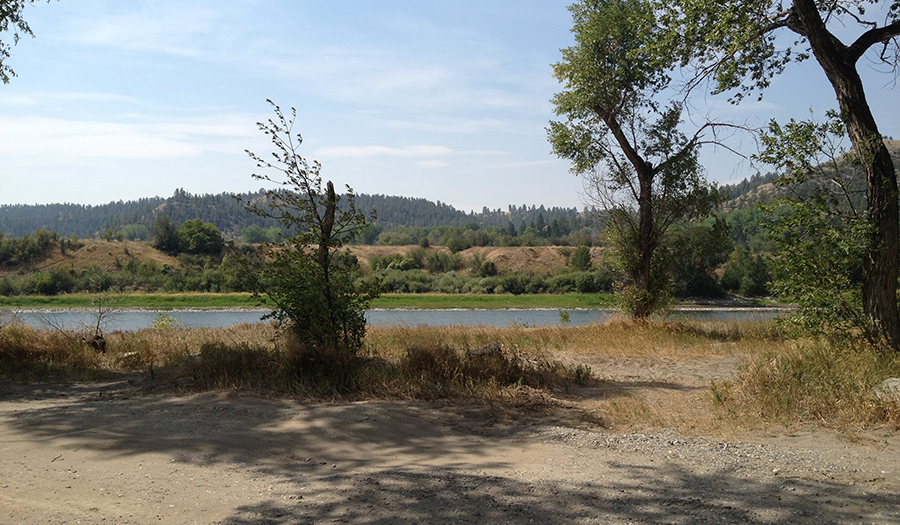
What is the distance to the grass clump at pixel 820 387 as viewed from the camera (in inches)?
260

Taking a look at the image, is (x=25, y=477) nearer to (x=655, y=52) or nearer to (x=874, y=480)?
(x=874, y=480)

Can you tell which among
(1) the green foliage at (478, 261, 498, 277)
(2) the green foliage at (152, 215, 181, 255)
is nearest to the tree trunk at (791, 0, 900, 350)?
(1) the green foliage at (478, 261, 498, 277)

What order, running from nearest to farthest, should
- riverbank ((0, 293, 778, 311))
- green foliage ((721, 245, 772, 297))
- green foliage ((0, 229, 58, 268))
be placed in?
riverbank ((0, 293, 778, 311)), green foliage ((721, 245, 772, 297)), green foliage ((0, 229, 58, 268))

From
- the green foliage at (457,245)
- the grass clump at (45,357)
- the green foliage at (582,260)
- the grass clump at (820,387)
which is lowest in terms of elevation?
the grass clump at (45,357)

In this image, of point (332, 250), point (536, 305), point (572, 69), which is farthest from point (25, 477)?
point (536, 305)

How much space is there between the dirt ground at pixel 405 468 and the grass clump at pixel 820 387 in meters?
0.52

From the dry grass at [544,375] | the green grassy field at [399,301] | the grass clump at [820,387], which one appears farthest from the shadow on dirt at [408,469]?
the green grassy field at [399,301]

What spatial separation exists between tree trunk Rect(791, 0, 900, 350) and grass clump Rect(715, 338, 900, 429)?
0.73 m

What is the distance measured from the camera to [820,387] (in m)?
7.33

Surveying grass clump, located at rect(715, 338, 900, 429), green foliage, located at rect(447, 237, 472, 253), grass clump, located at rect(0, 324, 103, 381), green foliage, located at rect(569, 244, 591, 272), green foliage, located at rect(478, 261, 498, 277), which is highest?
green foliage, located at rect(447, 237, 472, 253)

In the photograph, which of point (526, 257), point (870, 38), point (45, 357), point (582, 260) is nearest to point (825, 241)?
point (870, 38)

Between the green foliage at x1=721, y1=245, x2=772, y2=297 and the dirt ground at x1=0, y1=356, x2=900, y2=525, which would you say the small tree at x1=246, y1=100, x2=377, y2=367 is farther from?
the green foliage at x1=721, y1=245, x2=772, y2=297

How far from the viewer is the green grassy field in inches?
2333

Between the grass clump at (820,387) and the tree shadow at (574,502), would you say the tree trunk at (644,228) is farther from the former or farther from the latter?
the tree shadow at (574,502)
